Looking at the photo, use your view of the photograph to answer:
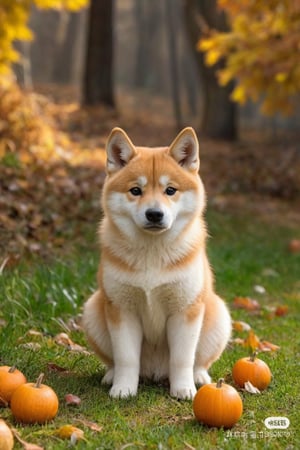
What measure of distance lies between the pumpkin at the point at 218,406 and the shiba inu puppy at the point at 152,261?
0.43 meters

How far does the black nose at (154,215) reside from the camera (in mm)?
3510

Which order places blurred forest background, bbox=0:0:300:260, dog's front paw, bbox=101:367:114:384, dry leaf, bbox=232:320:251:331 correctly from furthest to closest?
blurred forest background, bbox=0:0:300:260 → dry leaf, bbox=232:320:251:331 → dog's front paw, bbox=101:367:114:384

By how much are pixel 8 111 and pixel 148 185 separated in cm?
612

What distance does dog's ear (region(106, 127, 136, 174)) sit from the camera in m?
3.79

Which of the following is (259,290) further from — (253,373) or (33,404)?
(33,404)


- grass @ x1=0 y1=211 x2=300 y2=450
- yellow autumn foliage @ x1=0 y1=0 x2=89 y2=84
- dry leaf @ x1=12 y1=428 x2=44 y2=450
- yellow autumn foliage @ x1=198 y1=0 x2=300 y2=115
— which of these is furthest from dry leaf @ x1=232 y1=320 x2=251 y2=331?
yellow autumn foliage @ x1=0 y1=0 x2=89 y2=84

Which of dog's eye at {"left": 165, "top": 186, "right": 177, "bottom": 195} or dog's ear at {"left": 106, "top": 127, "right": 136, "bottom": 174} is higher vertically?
dog's ear at {"left": 106, "top": 127, "right": 136, "bottom": 174}

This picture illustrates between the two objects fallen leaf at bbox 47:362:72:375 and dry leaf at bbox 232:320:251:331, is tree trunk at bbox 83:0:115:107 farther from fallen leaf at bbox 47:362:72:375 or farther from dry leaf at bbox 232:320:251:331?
fallen leaf at bbox 47:362:72:375

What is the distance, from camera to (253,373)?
3.88 m

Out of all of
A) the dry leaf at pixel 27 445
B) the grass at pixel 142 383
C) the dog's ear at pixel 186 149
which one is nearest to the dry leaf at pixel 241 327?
the grass at pixel 142 383

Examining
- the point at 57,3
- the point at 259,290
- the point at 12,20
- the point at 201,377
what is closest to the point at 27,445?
the point at 201,377

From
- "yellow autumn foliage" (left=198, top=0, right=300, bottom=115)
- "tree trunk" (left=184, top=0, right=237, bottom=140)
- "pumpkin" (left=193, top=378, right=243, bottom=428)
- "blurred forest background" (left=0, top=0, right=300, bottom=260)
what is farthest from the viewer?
"tree trunk" (left=184, top=0, right=237, bottom=140)

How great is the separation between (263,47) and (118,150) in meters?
5.86

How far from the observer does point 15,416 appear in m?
3.27
